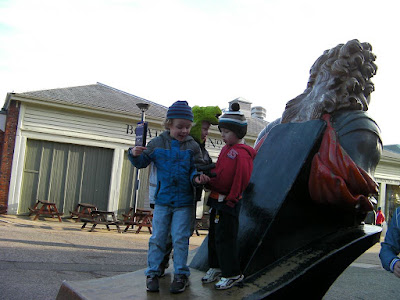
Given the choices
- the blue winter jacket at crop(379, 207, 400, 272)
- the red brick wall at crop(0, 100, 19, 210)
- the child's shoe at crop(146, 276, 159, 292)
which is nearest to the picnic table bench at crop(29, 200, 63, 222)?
the red brick wall at crop(0, 100, 19, 210)

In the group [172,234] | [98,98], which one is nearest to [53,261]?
[172,234]

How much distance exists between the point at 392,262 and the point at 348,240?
0.33 meters

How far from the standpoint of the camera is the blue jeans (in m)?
2.99

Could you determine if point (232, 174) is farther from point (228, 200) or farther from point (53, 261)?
point (53, 261)

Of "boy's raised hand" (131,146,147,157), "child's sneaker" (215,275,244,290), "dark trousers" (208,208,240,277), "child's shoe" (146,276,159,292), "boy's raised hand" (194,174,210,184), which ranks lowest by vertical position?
"child's shoe" (146,276,159,292)

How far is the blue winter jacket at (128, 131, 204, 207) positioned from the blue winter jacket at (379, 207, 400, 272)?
55.7 inches

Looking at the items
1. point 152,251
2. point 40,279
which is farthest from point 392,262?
point 40,279

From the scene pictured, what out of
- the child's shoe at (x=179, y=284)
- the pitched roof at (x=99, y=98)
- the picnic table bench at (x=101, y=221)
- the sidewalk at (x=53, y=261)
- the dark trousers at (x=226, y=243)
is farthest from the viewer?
the pitched roof at (x=99, y=98)

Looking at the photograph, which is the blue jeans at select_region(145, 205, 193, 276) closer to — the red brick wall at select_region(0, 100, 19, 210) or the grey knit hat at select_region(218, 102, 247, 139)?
the grey knit hat at select_region(218, 102, 247, 139)

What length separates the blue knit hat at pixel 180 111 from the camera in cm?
314

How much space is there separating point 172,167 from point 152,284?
32.9 inches

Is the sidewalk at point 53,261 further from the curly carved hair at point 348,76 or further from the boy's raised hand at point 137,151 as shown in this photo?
the curly carved hair at point 348,76

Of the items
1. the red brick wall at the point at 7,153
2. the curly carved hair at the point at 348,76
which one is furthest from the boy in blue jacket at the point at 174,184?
the red brick wall at the point at 7,153

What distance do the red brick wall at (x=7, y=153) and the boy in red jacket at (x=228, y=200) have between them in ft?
45.2
